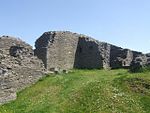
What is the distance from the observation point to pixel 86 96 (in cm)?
2797

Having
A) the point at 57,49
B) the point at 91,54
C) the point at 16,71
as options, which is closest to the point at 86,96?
the point at 16,71

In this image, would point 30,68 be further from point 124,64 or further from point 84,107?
point 124,64

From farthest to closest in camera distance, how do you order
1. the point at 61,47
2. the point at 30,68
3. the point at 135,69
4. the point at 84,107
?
the point at 61,47 < the point at 135,69 < the point at 30,68 < the point at 84,107

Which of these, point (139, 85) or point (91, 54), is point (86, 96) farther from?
point (91, 54)

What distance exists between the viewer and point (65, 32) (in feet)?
148

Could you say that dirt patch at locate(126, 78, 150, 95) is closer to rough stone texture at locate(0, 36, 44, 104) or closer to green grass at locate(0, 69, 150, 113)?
green grass at locate(0, 69, 150, 113)

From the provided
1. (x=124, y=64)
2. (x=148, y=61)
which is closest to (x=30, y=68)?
(x=148, y=61)

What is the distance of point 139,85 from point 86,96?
4368 mm

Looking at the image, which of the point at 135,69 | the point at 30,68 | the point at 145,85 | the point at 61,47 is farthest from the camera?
the point at 61,47

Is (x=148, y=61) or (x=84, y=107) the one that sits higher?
(x=148, y=61)

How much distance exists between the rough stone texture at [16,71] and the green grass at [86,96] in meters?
0.62

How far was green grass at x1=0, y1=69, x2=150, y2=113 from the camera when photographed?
26125 mm

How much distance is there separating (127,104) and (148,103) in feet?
4.70

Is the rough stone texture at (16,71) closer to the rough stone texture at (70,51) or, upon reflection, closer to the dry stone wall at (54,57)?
the dry stone wall at (54,57)
